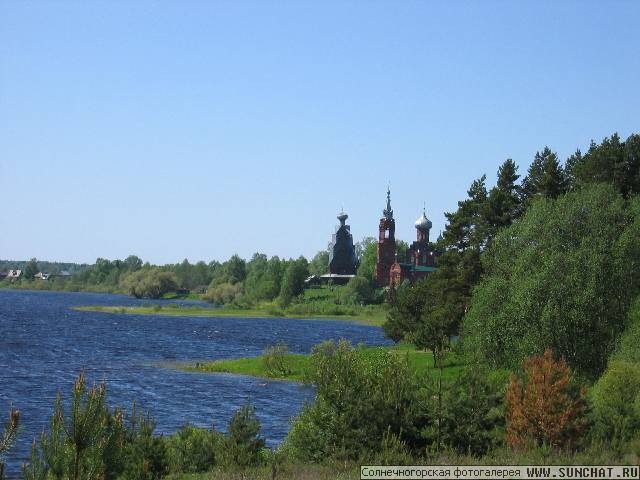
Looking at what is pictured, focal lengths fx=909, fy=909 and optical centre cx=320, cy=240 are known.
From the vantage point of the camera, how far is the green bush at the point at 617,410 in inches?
1003

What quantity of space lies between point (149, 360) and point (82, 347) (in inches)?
541

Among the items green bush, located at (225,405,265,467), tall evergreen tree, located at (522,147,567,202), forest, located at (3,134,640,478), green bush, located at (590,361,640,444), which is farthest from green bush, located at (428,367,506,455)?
tall evergreen tree, located at (522,147,567,202)

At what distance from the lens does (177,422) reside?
43.4 meters

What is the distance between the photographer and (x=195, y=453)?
990 inches

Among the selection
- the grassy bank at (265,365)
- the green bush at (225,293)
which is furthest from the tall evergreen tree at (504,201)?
the green bush at (225,293)

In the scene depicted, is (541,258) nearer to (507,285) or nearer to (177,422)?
(507,285)

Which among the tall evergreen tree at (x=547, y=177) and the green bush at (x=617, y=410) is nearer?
the green bush at (x=617, y=410)

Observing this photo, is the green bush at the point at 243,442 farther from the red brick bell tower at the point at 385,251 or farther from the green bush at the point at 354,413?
the red brick bell tower at the point at 385,251

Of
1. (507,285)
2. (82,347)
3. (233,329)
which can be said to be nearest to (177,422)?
(507,285)

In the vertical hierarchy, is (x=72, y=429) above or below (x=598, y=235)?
below

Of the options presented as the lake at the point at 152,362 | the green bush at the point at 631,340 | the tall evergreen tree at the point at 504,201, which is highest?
the tall evergreen tree at the point at 504,201
